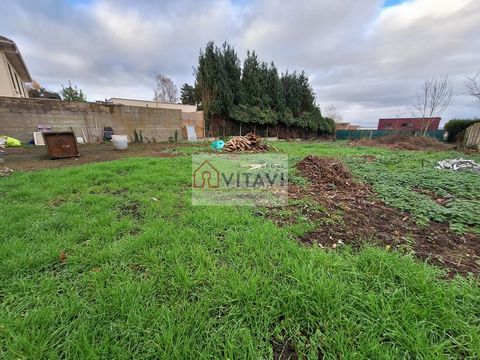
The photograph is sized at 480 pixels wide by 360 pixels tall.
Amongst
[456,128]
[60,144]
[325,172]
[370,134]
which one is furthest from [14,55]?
[456,128]

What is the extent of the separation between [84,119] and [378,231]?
41.2 feet

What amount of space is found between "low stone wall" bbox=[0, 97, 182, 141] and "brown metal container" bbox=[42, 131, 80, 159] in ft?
13.1

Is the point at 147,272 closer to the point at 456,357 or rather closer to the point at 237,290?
the point at 237,290

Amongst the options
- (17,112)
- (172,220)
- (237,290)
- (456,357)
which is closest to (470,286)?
(456,357)

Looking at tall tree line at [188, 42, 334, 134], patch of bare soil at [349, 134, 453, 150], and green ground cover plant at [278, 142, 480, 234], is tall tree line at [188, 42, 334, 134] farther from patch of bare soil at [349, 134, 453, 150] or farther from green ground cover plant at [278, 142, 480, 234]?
green ground cover plant at [278, 142, 480, 234]

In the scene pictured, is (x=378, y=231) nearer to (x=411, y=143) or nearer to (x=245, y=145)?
(x=245, y=145)

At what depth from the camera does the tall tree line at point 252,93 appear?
15.8 meters

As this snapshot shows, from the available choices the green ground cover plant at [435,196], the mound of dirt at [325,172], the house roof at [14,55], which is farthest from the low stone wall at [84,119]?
the green ground cover plant at [435,196]

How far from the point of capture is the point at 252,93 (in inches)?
721

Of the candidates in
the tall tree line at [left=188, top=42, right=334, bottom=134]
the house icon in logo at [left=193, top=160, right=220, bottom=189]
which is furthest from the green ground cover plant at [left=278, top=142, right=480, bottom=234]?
the tall tree line at [left=188, top=42, right=334, bottom=134]

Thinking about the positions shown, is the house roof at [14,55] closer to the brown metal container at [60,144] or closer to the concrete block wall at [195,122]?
the brown metal container at [60,144]

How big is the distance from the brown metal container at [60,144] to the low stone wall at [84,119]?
13.1 ft

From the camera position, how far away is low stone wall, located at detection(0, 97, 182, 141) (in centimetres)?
805

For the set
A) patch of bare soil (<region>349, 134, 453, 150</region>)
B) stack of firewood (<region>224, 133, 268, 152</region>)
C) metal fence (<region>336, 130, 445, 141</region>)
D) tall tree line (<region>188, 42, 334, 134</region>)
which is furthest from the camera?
metal fence (<region>336, 130, 445, 141</region>)
